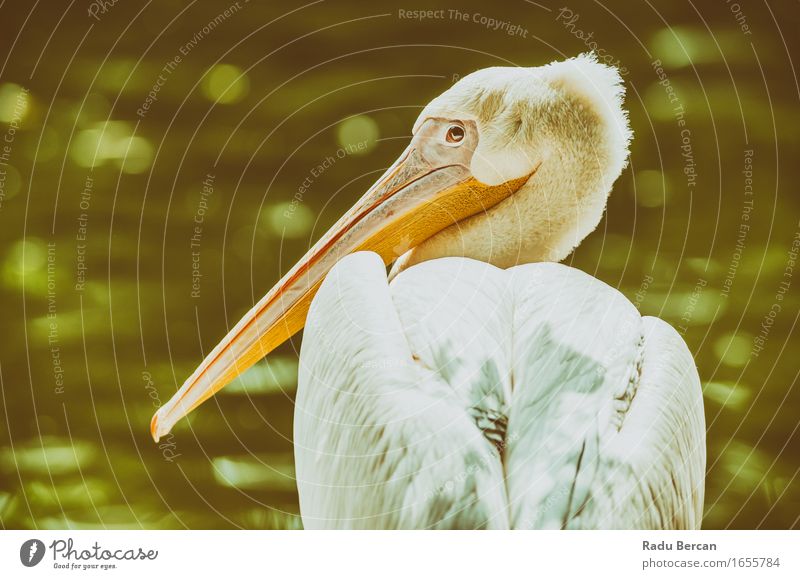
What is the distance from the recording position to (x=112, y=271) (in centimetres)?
150

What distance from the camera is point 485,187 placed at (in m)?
1.21

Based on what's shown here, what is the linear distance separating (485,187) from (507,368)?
32 centimetres

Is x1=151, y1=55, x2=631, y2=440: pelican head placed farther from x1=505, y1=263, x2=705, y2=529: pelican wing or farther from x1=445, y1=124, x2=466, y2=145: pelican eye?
x1=505, y1=263, x2=705, y2=529: pelican wing

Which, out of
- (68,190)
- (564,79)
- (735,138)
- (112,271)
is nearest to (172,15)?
(68,190)

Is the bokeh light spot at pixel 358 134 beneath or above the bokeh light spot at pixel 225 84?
beneath

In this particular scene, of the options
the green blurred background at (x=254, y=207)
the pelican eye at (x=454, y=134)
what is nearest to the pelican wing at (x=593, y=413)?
the pelican eye at (x=454, y=134)

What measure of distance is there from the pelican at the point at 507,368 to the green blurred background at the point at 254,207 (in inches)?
13.7

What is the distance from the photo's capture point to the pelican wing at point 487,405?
95 cm

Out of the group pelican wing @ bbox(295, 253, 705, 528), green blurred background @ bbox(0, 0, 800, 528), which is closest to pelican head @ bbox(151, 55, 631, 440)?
pelican wing @ bbox(295, 253, 705, 528)

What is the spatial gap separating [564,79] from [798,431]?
886 mm

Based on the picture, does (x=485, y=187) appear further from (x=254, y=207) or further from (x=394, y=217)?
(x=254, y=207)
